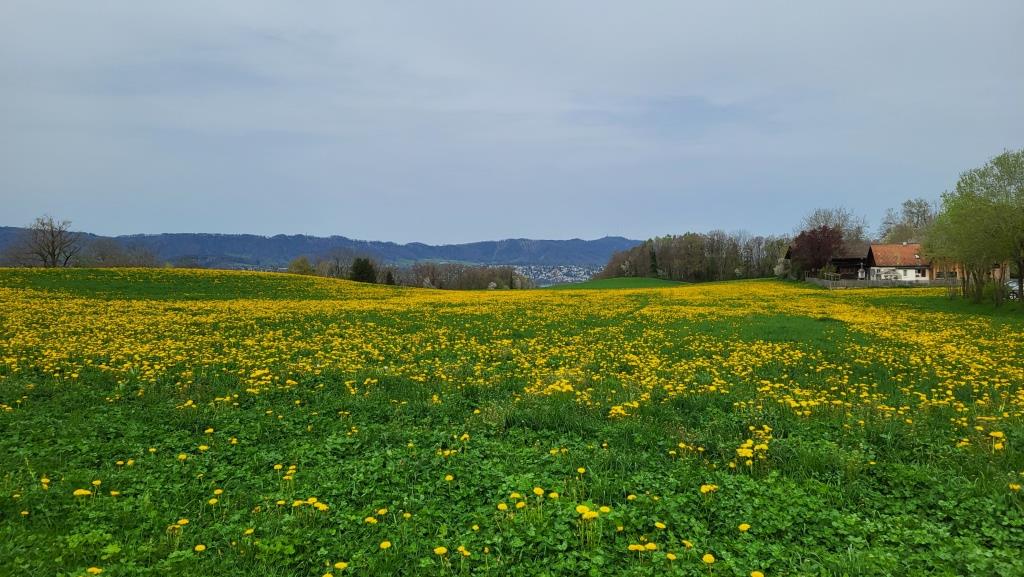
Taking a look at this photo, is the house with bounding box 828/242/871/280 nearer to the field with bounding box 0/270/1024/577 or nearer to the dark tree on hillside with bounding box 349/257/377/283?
the dark tree on hillside with bounding box 349/257/377/283

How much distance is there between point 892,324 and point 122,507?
27325 millimetres

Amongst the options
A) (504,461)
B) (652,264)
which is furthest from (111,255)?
(504,461)

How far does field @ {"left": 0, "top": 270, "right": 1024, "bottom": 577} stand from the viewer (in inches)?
182

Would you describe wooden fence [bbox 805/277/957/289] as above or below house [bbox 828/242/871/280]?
below

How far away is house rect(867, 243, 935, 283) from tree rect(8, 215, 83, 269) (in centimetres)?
11566

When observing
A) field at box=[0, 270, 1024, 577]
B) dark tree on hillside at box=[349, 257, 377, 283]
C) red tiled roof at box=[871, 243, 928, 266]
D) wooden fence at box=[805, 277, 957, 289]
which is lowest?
field at box=[0, 270, 1024, 577]

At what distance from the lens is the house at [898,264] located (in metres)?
71.1

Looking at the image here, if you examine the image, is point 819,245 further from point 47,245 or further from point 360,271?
point 47,245

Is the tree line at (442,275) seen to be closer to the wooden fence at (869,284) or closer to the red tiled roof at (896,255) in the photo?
the wooden fence at (869,284)

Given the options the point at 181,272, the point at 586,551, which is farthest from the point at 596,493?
the point at 181,272

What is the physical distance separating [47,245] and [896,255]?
403ft

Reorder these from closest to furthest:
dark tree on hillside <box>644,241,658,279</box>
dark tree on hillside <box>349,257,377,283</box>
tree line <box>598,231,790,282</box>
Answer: dark tree on hillside <box>349,257,377,283</box> → tree line <box>598,231,790,282</box> → dark tree on hillside <box>644,241,658,279</box>

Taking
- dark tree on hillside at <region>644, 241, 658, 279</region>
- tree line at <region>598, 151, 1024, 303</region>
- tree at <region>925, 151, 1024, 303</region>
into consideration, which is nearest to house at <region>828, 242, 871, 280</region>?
tree line at <region>598, 151, 1024, 303</region>

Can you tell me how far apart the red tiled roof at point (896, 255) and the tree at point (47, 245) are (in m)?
117
